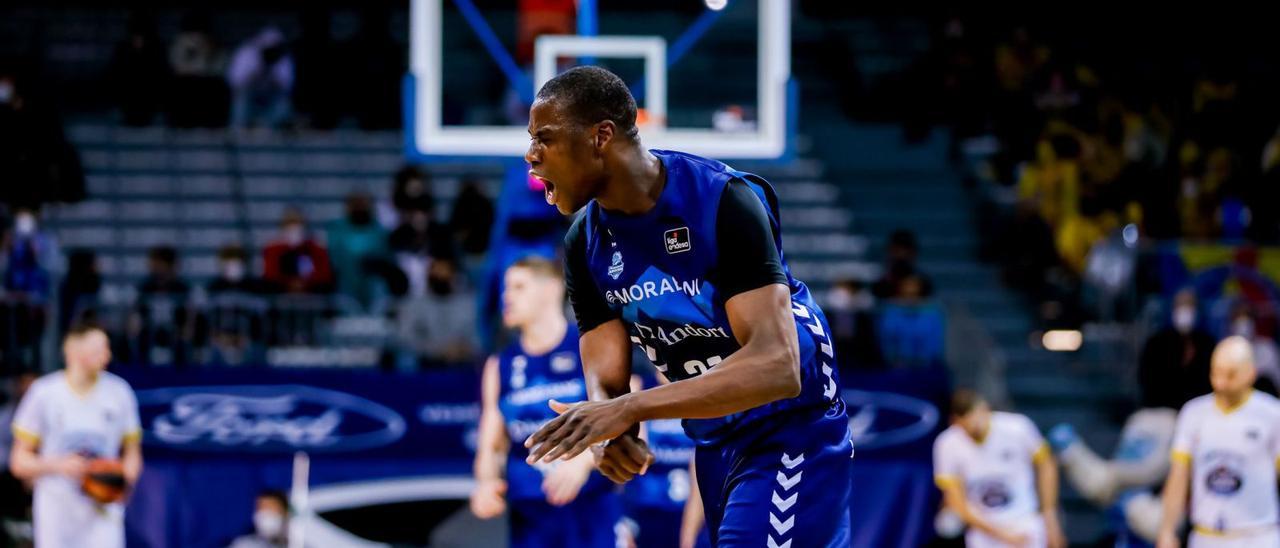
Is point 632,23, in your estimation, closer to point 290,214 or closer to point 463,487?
point 290,214

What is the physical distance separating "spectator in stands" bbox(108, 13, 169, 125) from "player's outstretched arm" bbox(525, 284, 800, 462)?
51.0 feet

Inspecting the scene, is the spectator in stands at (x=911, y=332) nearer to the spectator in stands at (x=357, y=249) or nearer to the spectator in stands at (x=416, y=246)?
the spectator in stands at (x=416, y=246)

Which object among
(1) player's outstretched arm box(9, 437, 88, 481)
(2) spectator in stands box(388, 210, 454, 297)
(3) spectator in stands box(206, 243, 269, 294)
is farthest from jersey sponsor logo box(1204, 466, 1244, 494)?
(3) spectator in stands box(206, 243, 269, 294)

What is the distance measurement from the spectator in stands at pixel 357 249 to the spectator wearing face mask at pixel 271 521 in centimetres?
346

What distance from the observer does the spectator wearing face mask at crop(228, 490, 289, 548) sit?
1209 centimetres

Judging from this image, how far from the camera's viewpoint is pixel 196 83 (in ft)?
61.5

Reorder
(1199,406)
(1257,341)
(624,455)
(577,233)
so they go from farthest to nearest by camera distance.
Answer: (1257,341)
(1199,406)
(577,233)
(624,455)

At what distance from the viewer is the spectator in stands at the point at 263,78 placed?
62.2ft

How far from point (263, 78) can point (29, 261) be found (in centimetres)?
523

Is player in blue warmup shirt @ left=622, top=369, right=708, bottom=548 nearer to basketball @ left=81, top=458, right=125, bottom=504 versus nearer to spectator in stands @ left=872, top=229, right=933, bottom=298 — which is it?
basketball @ left=81, top=458, right=125, bottom=504

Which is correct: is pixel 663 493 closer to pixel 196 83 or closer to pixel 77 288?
pixel 77 288

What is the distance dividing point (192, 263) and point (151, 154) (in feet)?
6.82

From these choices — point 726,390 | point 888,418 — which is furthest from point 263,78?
point 726,390

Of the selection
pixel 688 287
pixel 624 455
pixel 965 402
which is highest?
pixel 688 287
